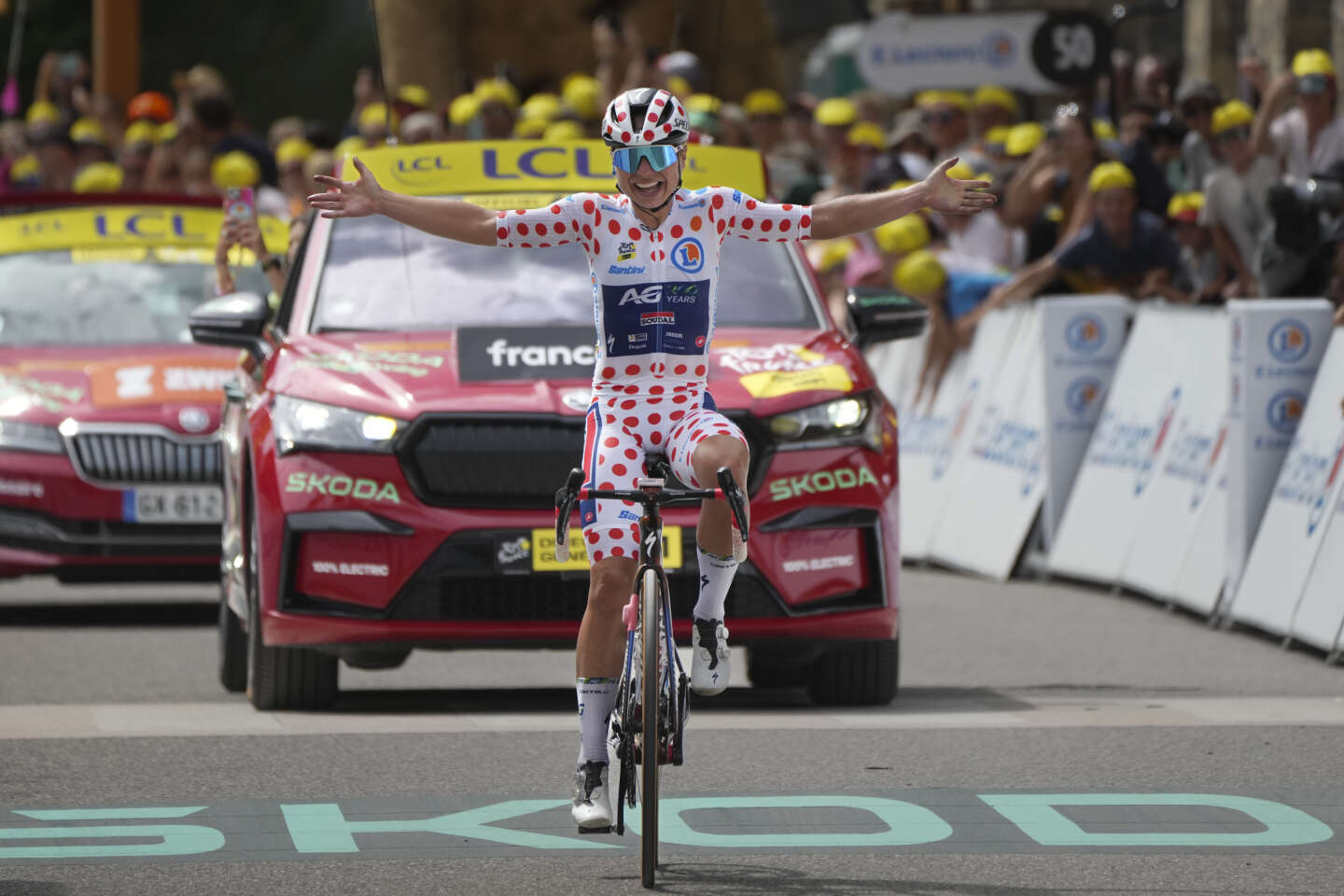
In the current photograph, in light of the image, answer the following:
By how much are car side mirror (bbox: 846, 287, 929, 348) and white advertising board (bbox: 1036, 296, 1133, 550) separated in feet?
18.6

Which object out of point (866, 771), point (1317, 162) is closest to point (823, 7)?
point (1317, 162)

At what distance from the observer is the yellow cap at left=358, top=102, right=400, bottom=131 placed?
2192 cm

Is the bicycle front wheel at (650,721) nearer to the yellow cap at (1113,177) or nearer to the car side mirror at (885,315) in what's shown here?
the car side mirror at (885,315)

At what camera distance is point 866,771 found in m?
8.75

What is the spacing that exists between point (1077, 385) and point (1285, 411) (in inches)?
117

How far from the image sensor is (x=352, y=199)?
7.80 metres

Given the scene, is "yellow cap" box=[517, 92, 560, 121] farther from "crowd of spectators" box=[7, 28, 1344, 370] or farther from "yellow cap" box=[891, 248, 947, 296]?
"yellow cap" box=[891, 248, 947, 296]

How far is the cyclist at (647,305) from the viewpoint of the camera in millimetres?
7586

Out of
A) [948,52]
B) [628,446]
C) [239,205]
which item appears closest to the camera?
[628,446]

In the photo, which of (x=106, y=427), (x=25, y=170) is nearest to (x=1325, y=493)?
(x=106, y=427)

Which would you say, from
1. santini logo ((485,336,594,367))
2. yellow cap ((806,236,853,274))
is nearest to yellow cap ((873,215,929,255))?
yellow cap ((806,236,853,274))

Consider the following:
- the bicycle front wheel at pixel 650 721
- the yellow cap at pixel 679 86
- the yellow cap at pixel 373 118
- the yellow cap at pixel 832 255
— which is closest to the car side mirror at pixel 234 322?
the bicycle front wheel at pixel 650 721

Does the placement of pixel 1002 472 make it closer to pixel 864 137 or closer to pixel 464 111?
pixel 864 137

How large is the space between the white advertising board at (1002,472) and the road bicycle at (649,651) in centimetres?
901
